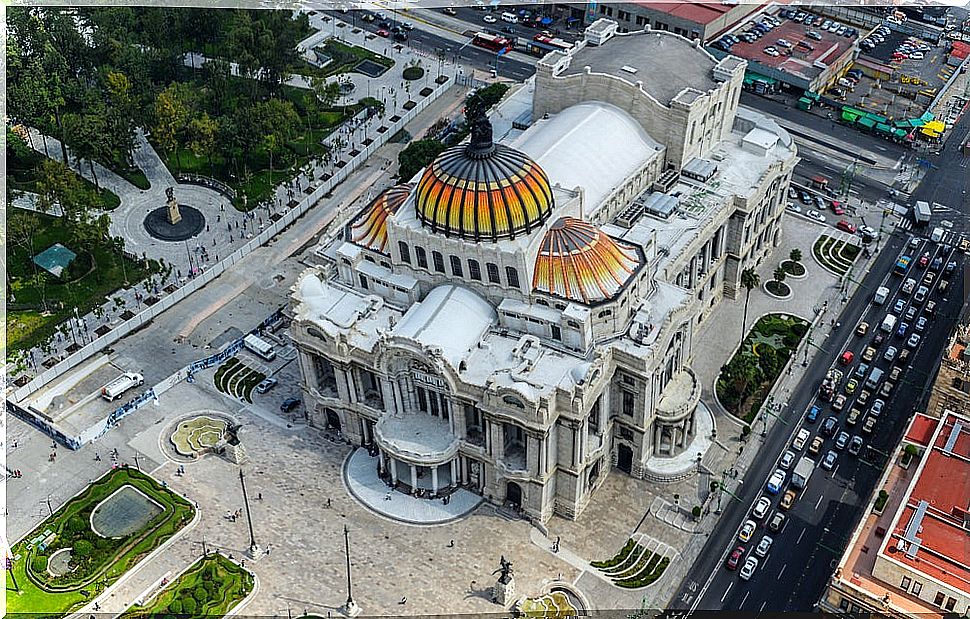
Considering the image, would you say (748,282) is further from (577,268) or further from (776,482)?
(577,268)

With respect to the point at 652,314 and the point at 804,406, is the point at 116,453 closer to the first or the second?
the point at 652,314

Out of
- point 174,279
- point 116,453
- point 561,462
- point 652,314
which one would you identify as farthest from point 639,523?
point 174,279

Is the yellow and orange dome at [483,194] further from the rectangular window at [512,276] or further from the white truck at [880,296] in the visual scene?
the white truck at [880,296]

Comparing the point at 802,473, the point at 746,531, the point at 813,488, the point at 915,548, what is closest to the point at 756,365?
the point at 802,473

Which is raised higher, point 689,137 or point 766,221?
point 689,137

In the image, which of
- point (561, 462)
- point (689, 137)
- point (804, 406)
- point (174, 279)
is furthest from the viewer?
point (174, 279)

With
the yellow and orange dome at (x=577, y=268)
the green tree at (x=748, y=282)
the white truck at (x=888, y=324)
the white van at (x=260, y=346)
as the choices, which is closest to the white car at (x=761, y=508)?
the yellow and orange dome at (x=577, y=268)

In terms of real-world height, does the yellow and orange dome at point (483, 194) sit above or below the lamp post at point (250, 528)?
above
